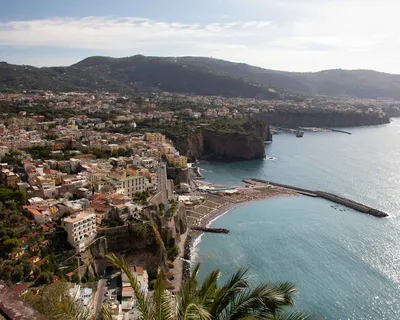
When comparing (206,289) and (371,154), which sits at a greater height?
(206,289)

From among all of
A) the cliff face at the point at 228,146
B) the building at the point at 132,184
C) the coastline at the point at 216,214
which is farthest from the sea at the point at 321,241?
the building at the point at 132,184

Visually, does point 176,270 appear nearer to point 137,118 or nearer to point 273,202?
point 273,202

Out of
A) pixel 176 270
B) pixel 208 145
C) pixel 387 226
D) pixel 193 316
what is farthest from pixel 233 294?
pixel 208 145

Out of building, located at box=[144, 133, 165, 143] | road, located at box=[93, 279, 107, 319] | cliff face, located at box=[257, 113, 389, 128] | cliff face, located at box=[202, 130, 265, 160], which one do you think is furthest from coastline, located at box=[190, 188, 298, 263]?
cliff face, located at box=[257, 113, 389, 128]

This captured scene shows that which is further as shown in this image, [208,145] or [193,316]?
[208,145]

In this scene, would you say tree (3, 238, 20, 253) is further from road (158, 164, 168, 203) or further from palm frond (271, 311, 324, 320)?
palm frond (271, 311, 324, 320)

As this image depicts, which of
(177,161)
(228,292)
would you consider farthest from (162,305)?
(177,161)

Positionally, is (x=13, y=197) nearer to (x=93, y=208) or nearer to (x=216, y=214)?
(x=93, y=208)
